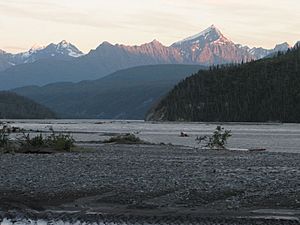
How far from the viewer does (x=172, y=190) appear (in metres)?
22.8

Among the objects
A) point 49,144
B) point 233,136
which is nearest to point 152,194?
point 49,144

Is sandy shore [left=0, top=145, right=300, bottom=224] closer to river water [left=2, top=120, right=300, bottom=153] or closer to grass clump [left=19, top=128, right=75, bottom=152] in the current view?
grass clump [left=19, top=128, right=75, bottom=152]

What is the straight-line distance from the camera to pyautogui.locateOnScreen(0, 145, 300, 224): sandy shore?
61.8 ft

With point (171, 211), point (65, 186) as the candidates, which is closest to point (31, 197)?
point (65, 186)

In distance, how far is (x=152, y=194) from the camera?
72.0 ft

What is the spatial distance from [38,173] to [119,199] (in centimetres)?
781

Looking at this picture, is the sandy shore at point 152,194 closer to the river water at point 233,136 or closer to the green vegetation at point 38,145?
the green vegetation at point 38,145

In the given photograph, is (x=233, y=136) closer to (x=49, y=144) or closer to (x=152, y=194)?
(x=49, y=144)

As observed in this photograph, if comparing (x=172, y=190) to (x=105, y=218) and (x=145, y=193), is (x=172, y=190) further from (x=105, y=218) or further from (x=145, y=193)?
(x=105, y=218)

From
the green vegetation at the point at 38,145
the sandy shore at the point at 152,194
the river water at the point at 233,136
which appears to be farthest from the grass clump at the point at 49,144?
the river water at the point at 233,136

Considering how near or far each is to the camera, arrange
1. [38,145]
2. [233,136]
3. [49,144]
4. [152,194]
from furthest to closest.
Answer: [233,136], [49,144], [38,145], [152,194]

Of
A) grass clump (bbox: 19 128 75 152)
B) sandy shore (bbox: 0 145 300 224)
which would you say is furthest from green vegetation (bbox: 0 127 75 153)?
sandy shore (bbox: 0 145 300 224)

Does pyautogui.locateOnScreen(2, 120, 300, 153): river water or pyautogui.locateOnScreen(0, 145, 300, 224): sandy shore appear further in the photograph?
pyautogui.locateOnScreen(2, 120, 300, 153): river water

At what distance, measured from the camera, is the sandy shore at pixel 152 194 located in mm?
18828
